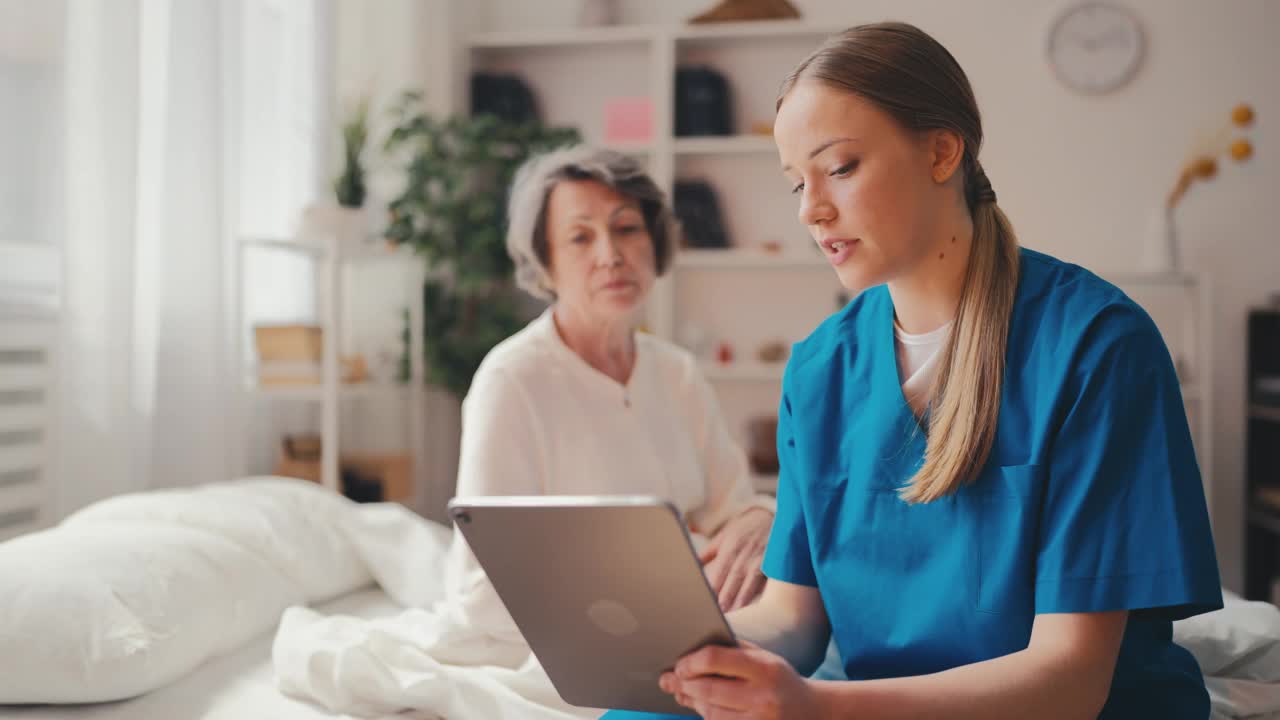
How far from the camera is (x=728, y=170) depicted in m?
3.97

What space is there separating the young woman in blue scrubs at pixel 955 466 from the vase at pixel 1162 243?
9.34 feet

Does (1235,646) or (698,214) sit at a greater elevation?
(698,214)

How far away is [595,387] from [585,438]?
9 centimetres

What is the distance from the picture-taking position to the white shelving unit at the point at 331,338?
2.71m

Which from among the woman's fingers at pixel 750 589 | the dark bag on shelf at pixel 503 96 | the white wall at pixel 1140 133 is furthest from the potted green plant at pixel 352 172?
the woman's fingers at pixel 750 589

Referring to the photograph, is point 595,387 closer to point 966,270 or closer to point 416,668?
point 416,668

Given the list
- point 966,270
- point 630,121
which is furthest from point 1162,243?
point 966,270

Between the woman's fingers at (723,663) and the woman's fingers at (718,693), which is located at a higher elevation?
the woman's fingers at (723,663)

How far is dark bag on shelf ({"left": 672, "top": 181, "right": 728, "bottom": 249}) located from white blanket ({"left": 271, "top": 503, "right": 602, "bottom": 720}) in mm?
2559

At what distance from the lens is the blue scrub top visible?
0.79 metres

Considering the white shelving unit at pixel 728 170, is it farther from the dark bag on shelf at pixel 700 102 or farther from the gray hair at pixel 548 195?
the gray hair at pixel 548 195

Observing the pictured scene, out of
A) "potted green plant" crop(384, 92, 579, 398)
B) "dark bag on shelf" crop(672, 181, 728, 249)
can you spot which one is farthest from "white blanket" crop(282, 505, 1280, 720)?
"dark bag on shelf" crop(672, 181, 728, 249)

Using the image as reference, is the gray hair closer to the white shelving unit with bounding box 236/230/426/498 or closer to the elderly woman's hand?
the elderly woman's hand

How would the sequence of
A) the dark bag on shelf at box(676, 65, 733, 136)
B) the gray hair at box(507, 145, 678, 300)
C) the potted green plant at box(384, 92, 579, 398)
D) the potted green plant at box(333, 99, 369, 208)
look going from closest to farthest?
the gray hair at box(507, 145, 678, 300) < the potted green plant at box(333, 99, 369, 208) < the potted green plant at box(384, 92, 579, 398) < the dark bag on shelf at box(676, 65, 733, 136)
